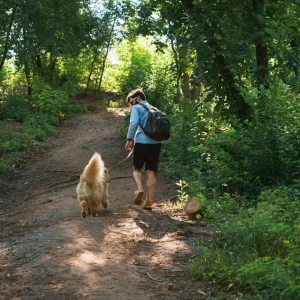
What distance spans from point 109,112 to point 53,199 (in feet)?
49.8

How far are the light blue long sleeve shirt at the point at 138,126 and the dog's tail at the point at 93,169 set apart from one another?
82 cm

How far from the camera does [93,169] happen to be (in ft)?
25.0

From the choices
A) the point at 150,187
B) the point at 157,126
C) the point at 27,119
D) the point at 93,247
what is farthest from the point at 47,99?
the point at 93,247

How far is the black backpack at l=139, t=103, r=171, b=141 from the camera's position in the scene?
8.01m

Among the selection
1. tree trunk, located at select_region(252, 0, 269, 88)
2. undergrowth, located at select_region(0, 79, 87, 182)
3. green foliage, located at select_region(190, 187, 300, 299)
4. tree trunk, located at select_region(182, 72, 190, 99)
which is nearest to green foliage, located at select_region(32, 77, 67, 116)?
undergrowth, located at select_region(0, 79, 87, 182)

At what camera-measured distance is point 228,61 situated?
1004 centimetres

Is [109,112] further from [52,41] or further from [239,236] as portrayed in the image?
[239,236]

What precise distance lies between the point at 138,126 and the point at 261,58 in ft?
14.9

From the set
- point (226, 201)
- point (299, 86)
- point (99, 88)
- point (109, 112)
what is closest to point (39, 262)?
point (226, 201)

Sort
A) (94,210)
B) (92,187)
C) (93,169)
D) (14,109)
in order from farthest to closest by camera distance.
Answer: (14,109) → (94,210) → (92,187) → (93,169)

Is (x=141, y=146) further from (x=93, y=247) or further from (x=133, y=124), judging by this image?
(x=93, y=247)

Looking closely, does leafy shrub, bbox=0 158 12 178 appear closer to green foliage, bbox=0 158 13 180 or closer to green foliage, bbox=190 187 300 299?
green foliage, bbox=0 158 13 180

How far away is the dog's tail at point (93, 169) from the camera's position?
759 cm

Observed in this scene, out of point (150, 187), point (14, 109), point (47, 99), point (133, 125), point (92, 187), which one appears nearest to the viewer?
point (92, 187)
